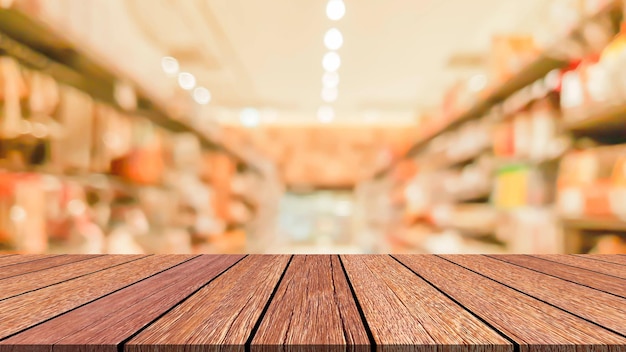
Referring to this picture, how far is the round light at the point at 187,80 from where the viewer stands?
5.89 metres

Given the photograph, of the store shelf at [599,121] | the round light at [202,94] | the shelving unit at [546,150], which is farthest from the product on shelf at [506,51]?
the round light at [202,94]

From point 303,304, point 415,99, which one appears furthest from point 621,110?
point 415,99

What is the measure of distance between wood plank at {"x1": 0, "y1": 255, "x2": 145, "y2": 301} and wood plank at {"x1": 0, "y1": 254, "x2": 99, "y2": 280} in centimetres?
3

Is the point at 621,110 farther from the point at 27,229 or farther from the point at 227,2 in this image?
the point at 227,2

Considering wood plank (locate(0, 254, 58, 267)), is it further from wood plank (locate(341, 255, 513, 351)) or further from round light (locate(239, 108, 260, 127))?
round light (locate(239, 108, 260, 127))

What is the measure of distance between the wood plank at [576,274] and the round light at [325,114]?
6.69 meters

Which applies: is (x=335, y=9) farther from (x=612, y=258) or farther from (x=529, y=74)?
(x=612, y=258)

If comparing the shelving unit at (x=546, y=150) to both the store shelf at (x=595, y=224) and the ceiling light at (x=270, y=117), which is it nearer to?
the store shelf at (x=595, y=224)

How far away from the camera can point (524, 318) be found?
48 cm

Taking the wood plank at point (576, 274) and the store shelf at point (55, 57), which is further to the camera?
the store shelf at point (55, 57)

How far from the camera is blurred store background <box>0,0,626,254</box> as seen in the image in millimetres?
1257

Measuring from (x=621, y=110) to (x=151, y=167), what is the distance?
186 centimetres

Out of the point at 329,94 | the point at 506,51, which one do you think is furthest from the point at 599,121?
the point at 329,94

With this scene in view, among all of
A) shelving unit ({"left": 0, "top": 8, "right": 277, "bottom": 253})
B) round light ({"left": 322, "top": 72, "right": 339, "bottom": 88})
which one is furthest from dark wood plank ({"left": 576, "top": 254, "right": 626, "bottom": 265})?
round light ({"left": 322, "top": 72, "right": 339, "bottom": 88})
